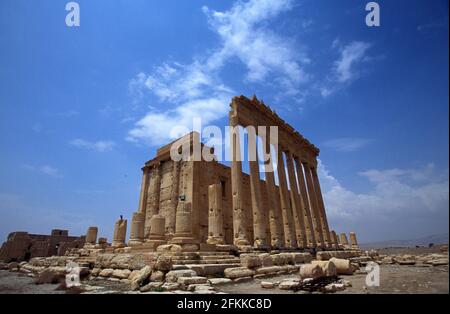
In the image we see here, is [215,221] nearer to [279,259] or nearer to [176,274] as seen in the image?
[279,259]

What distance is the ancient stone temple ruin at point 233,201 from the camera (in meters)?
14.7

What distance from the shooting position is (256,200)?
16875mm

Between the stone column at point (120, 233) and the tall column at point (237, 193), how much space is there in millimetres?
8438

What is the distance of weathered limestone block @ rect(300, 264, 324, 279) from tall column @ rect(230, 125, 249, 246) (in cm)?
685

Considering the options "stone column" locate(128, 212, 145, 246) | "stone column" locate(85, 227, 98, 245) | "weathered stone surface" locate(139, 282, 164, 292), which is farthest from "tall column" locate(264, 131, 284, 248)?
"stone column" locate(85, 227, 98, 245)

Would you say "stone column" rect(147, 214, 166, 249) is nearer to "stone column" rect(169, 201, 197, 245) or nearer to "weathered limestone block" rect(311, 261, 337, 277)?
"stone column" rect(169, 201, 197, 245)

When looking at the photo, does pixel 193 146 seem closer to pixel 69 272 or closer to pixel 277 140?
pixel 277 140

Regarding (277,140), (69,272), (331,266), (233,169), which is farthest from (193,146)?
(331,266)

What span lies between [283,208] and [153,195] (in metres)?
11.4

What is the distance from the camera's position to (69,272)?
37.2 ft

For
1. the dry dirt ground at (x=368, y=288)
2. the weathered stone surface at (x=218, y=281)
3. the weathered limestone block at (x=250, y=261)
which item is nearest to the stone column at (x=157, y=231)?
the dry dirt ground at (x=368, y=288)

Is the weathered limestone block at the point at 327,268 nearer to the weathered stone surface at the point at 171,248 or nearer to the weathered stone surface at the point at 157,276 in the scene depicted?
the weathered stone surface at the point at 157,276
